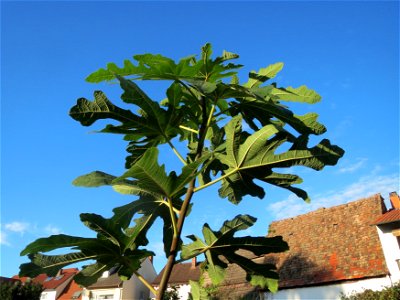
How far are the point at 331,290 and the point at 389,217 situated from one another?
477cm

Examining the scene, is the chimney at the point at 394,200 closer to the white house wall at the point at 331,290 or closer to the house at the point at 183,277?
the white house wall at the point at 331,290

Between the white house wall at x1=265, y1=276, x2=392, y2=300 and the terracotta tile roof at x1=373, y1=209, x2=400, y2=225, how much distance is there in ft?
9.34

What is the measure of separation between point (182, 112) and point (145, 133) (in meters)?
0.34

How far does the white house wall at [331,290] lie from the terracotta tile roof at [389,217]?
285cm

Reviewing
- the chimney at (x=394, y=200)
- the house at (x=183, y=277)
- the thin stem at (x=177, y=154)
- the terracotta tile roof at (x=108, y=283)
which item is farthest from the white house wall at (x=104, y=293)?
the thin stem at (x=177, y=154)

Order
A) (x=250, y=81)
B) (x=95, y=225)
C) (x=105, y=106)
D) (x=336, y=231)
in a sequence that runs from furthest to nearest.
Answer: (x=336, y=231)
(x=250, y=81)
(x=105, y=106)
(x=95, y=225)

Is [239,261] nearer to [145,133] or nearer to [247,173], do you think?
[247,173]

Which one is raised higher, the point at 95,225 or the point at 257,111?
the point at 257,111

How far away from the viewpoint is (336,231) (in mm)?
19578

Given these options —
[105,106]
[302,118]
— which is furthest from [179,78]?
[302,118]

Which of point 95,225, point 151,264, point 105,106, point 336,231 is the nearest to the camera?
point 95,225

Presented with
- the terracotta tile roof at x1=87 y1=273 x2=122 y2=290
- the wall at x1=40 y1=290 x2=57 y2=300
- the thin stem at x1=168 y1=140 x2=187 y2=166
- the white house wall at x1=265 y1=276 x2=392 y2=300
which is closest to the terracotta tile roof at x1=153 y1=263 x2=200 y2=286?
the terracotta tile roof at x1=87 y1=273 x2=122 y2=290

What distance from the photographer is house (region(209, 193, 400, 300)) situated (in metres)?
16.6

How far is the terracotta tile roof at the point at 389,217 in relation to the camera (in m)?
17.4
